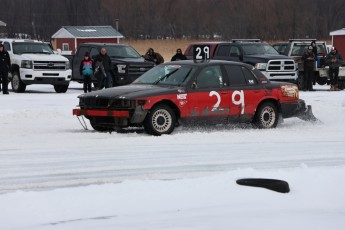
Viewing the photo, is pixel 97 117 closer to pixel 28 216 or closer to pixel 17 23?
pixel 28 216

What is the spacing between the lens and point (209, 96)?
14.8 meters

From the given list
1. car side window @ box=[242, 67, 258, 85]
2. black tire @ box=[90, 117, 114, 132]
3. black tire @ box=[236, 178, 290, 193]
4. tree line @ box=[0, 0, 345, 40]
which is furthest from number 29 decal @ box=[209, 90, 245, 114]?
tree line @ box=[0, 0, 345, 40]

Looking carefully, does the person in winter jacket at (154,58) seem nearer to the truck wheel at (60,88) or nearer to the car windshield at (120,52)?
the car windshield at (120,52)

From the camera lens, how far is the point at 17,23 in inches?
4252

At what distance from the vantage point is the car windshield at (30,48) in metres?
27.2

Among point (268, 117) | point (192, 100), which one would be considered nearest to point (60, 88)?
point (268, 117)

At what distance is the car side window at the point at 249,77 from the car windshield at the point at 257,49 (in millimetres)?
11296

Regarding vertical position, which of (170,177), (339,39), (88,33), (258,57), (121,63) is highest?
(88,33)

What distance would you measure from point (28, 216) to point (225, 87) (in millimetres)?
8340

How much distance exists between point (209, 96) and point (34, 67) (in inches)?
492

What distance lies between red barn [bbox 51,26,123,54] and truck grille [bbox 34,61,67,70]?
36.2 meters

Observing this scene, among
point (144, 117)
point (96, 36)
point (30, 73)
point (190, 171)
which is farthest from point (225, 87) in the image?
point (96, 36)

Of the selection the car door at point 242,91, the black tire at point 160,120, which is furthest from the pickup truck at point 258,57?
the black tire at point 160,120

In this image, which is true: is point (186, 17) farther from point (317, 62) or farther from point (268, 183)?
point (268, 183)
